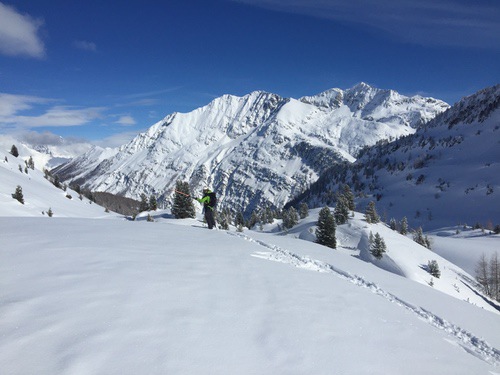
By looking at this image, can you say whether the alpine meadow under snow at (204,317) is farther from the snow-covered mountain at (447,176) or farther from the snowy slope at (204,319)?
the snow-covered mountain at (447,176)

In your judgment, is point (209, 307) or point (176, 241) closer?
point (209, 307)

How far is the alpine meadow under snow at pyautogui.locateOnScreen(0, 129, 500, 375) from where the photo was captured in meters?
4.00

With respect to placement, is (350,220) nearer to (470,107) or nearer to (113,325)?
(113,325)

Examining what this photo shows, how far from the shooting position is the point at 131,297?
5.75 metres

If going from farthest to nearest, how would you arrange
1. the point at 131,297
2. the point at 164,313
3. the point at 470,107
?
the point at 470,107
the point at 131,297
the point at 164,313

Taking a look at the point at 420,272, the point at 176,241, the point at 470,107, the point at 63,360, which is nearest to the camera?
the point at 63,360

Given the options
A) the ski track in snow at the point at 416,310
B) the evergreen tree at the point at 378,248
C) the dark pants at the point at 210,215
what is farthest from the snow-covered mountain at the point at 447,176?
the ski track in snow at the point at 416,310

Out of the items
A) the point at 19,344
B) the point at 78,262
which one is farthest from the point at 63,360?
the point at 78,262

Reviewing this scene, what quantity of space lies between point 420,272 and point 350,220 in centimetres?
1853

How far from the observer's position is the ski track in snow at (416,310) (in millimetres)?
6844

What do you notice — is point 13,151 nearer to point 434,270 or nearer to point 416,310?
point 416,310

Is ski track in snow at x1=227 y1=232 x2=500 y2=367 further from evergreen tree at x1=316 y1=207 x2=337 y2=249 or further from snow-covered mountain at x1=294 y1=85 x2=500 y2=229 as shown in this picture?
snow-covered mountain at x1=294 y1=85 x2=500 y2=229

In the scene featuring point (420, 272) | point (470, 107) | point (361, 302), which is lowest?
point (420, 272)

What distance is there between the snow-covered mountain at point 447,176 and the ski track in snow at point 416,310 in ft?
417
